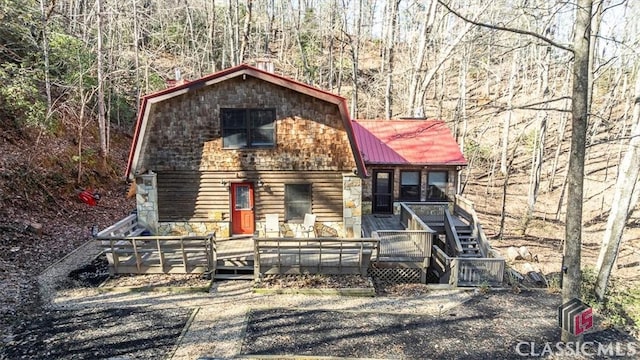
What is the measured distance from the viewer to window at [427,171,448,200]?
50.4 feet

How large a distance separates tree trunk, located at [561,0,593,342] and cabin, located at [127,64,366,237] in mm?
5706

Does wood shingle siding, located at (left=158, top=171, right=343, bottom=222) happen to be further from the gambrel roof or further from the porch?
the gambrel roof

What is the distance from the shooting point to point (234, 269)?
10461 millimetres

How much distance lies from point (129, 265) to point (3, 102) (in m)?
12.0

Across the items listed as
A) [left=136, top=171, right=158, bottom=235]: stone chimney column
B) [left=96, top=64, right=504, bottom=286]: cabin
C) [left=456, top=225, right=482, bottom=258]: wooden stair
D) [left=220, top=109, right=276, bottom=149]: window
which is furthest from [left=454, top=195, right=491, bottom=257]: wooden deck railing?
[left=136, top=171, right=158, bottom=235]: stone chimney column

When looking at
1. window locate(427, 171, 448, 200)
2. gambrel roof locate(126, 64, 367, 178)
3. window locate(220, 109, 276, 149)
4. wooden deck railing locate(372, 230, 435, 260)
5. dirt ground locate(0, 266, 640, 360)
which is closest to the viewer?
dirt ground locate(0, 266, 640, 360)

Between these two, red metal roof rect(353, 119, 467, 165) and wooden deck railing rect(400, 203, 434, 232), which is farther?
red metal roof rect(353, 119, 467, 165)

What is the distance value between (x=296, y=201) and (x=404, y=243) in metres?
3.69

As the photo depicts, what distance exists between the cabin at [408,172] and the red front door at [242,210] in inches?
203

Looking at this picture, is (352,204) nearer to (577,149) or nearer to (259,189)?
(259,189)

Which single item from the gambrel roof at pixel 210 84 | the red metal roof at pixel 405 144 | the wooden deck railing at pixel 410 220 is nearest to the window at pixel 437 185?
the red metal roof at pixel 405 144

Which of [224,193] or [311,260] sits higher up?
[224,193]

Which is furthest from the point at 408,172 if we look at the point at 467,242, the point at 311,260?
the point at 311,260

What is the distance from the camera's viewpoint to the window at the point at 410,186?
15414 millimetres
